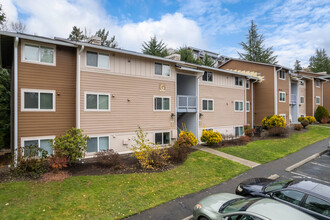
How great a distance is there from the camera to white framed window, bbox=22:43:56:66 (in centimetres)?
1107

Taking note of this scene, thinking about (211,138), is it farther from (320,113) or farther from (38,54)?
(320,113)

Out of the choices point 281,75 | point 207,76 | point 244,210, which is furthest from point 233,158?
point 281,75

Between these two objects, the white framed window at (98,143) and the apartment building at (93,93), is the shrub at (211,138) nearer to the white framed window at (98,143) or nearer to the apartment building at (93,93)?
the apartment building at (93,93)

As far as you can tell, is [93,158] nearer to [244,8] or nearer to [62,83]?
[62,83]

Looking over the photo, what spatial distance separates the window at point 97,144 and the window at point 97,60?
16.8 ft

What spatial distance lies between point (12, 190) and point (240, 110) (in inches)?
848

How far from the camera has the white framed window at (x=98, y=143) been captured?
41.4 ft

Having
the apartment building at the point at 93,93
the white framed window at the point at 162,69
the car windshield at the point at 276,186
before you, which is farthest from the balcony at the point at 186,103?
the car windshield at the point at 276,186

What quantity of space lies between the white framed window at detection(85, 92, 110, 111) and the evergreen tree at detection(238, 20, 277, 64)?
44.2 meters

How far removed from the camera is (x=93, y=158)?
1236 centimetres

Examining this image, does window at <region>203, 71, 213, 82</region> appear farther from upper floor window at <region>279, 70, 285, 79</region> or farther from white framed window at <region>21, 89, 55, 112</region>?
white framed window at <region>21, 89, 55, 112</region>

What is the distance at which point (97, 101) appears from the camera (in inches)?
505

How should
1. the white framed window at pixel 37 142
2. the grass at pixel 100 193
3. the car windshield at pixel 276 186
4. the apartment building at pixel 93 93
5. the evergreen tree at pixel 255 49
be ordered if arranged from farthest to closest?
the evergreen tree at pixel 255 49 < the apartment building at pixel 93 93 < the white framed window at pixel 37 142 < the grass at pixel 100 193 < the car windshield at pixel 276 186

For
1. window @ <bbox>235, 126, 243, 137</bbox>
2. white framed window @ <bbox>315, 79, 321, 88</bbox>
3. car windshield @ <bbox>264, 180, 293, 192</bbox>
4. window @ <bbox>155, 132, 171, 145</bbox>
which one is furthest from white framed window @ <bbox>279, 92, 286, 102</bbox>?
car windshield @ <bbox>264, 180, 293, 192</bbox>
